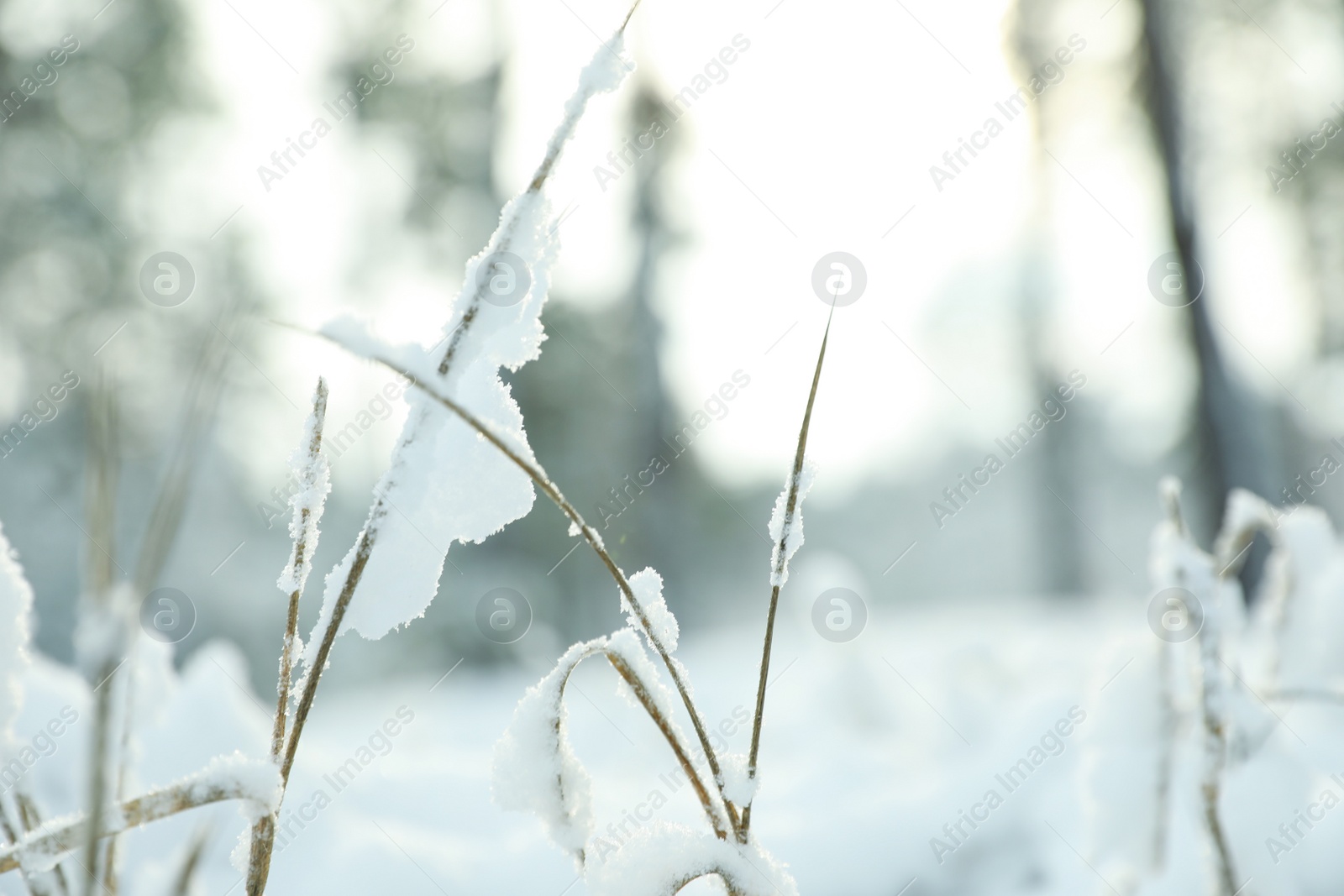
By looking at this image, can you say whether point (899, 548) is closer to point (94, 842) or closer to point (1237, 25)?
point (1237, 25)

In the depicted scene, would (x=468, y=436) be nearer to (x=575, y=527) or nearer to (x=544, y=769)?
(x=575, y=527)

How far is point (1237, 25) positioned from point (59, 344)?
7.91 meters

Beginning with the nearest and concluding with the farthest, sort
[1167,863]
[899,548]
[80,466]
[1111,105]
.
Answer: [1167,863], [1111,105], [80,466], [899,548]

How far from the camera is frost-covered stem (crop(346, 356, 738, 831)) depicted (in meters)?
0.42

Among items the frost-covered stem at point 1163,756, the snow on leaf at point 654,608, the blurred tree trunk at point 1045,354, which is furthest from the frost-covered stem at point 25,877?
the blurred tree trunk at point 1045,354

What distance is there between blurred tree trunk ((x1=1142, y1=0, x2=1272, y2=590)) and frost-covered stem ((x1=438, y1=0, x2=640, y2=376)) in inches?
150

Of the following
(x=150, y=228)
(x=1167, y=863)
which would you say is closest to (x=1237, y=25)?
(x=1167, y=863)

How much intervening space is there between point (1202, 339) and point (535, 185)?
4.11m

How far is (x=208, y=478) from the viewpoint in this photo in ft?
25.2

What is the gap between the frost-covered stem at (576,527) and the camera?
0.42m

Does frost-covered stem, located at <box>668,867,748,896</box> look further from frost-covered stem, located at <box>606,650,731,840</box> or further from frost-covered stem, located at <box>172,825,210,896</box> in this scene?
frost-covered stem, located at <box>172,825,210,896</box>

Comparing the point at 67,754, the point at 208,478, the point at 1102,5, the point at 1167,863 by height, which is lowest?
the point at 1167,863

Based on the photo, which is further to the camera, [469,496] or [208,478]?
[208,478]

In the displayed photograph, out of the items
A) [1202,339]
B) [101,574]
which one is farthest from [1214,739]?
[1202,339]
